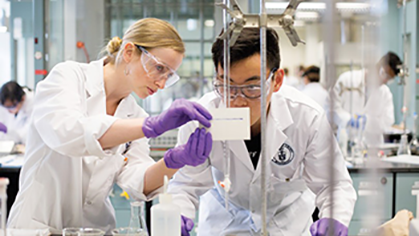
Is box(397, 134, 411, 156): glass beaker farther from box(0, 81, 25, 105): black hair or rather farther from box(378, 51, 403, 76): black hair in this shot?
box(0, 81, 25, 105): black hair

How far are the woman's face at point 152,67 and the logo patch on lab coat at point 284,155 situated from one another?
1.62 feet

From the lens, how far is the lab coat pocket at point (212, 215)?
1.54 m

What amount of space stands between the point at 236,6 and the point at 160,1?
101 inches

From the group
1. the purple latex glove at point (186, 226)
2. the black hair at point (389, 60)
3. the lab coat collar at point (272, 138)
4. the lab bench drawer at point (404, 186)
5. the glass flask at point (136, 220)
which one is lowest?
the lab bench drawer at point (404, 186)

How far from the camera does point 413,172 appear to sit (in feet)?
9.36

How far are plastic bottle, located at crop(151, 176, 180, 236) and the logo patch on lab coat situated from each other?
24.3 inches

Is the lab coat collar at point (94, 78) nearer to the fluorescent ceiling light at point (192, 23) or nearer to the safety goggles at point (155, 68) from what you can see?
the safety goggles at point (155, 68)

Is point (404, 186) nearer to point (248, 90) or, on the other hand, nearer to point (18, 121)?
point (248, 90)

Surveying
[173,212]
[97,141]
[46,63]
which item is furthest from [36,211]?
[46,63]

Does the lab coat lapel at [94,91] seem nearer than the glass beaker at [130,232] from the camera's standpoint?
No

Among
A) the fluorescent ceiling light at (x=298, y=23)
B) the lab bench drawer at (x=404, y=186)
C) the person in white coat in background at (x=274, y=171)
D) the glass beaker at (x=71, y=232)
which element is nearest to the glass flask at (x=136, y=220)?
the glass beaker at (x=71, y=232)

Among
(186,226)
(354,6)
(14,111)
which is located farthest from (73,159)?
(14,111)

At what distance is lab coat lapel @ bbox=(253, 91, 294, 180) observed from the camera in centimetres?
155

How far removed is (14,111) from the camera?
12.7 feet
